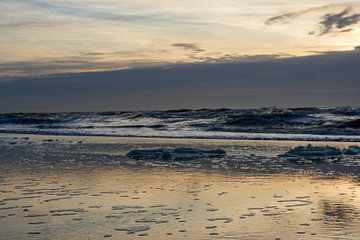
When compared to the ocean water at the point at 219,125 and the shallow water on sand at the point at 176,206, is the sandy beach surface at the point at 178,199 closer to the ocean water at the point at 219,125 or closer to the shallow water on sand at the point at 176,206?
the shallow water on sand at the point at 176,206

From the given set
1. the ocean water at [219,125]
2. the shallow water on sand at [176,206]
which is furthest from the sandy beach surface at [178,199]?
the ocean water at [219,125]

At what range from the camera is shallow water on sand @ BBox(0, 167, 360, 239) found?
559cm

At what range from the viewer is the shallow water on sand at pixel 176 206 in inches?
220

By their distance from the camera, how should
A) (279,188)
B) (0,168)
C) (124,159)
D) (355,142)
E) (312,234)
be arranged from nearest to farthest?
(312,234), (279,188), (0,168), (124,159), (355,142)

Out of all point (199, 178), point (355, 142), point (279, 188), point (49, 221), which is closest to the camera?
point (49, 221)

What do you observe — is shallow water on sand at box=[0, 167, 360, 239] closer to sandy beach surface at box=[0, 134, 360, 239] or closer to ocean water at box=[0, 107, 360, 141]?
sandy beach surface at box=[0, 134, 360, 239]

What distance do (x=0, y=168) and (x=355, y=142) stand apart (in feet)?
44.5

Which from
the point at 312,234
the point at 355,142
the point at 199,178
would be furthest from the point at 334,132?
the point at 312,234

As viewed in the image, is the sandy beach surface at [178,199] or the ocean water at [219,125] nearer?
the sandy beach surface at [178,199]

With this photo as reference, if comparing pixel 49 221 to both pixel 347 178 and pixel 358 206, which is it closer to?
pixel 358 206

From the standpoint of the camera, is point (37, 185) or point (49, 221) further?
point (37, 185)

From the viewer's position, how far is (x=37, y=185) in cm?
858

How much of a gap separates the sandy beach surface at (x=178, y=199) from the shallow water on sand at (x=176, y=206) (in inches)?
0.4

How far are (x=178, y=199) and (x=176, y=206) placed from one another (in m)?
0.52
